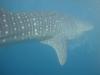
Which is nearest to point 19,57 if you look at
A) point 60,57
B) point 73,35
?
point 60,57

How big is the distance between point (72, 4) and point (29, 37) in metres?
0.37

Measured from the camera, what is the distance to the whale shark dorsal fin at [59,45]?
5.20 ft

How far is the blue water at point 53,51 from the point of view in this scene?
1581 millimetres

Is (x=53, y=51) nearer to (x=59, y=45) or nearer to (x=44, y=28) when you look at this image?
(x=59, y=45)

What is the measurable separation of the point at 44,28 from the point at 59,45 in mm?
150

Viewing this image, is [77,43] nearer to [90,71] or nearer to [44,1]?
[90,71]

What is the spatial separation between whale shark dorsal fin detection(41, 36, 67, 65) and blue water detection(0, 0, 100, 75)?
0.11ft

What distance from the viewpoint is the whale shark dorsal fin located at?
5.20ft

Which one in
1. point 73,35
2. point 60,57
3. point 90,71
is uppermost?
point 73,35

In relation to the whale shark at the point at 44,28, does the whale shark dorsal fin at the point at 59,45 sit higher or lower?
lower

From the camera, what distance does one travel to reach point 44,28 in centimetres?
159

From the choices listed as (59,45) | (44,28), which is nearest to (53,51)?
(59,45)

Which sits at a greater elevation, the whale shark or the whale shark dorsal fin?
the whale shark

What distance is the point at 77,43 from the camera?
1.66m
